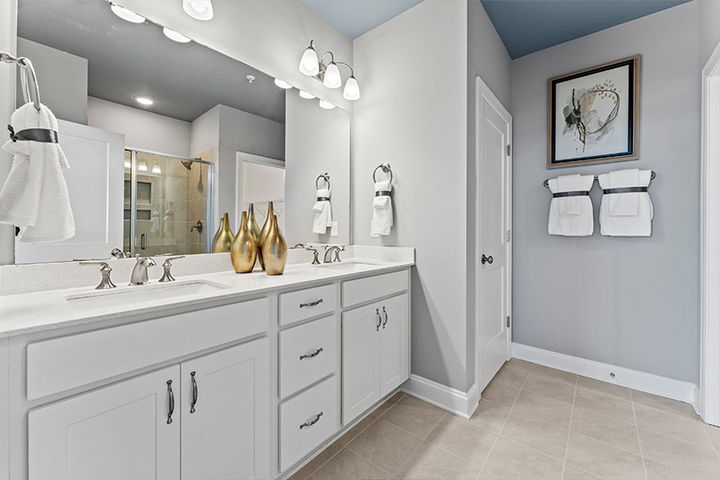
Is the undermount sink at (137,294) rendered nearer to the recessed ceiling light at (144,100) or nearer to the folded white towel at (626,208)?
the recessed ceiling light at (144,100)

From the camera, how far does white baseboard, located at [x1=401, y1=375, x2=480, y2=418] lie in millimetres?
1885

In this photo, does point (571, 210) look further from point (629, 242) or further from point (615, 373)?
point (615, 373)

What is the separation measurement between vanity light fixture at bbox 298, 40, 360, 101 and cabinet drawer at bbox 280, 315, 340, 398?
1504 millimetres

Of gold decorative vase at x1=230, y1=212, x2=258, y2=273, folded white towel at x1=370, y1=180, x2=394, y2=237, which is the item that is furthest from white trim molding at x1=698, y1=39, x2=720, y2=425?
gold decorative vase at x1=230, y1=212, x2=258, y2=273

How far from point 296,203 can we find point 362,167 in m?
0.59

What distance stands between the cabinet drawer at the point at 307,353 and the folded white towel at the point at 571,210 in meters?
1.90

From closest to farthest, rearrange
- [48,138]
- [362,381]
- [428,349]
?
[48,138] → [362,381] → [428,349]

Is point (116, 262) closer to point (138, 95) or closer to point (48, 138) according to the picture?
point (48, 138)

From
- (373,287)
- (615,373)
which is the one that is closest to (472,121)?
(373,287)

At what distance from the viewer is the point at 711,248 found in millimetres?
1782

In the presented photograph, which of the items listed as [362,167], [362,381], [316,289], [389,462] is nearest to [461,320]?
[362,381]

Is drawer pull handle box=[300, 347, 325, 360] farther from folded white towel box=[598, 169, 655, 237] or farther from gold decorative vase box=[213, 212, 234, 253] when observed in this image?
folded white towel box=[598, 169, 655, 237]

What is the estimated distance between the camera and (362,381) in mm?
1709

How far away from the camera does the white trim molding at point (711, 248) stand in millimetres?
1766
